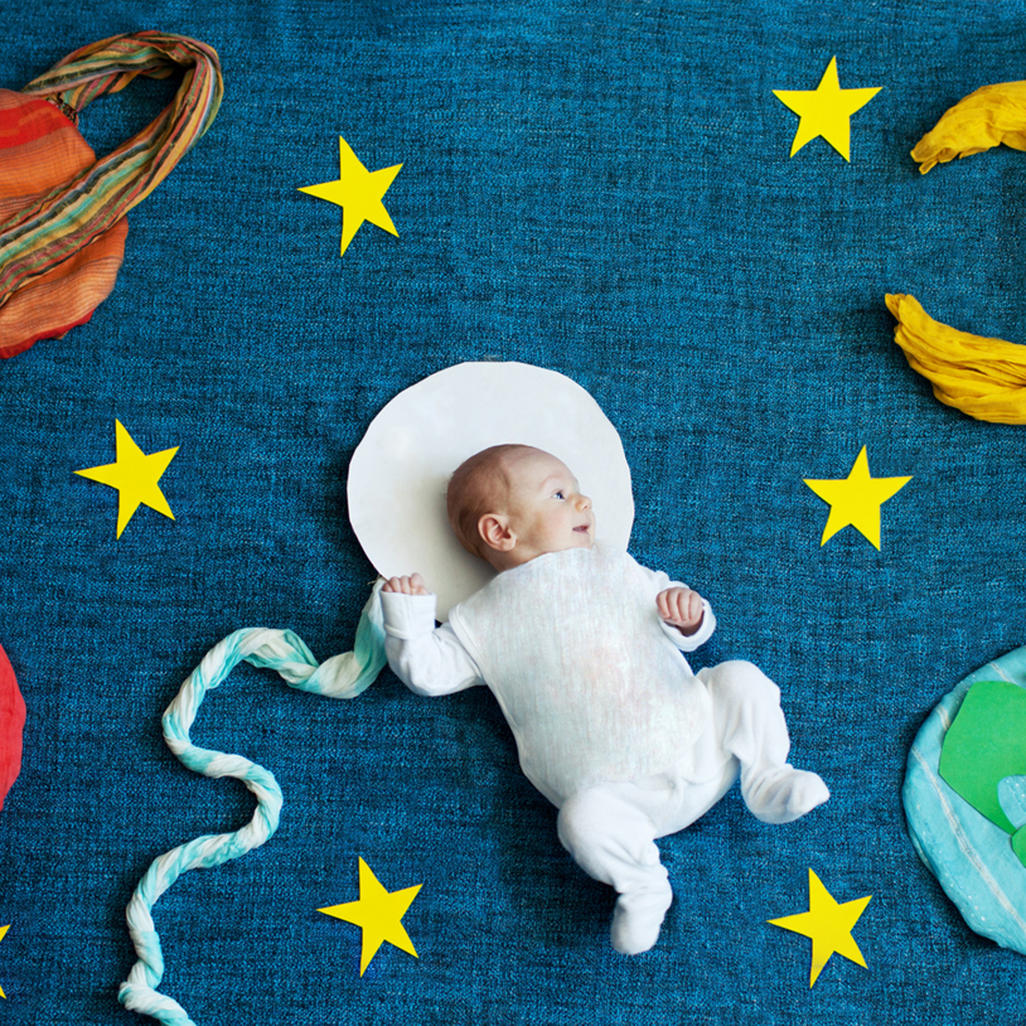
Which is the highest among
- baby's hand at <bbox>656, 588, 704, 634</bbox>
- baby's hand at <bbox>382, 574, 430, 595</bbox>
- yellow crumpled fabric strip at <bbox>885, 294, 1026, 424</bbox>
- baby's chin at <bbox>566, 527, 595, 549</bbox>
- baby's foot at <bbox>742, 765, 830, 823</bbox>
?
yellow crumpled fabric strip at <bbox>885, 294, 1026, 424</bbox>

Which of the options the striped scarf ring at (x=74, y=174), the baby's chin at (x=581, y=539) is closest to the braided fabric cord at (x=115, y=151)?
the striped scarf ring at (x=74, y=174)

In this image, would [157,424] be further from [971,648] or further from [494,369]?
[971,648]

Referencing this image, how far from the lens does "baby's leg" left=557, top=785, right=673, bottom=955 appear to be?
104 centimetres

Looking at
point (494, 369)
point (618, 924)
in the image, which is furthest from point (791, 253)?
point (618, 924)

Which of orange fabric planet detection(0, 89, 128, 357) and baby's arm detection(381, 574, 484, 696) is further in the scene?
orange fabric planet detection(0, 89, 128, 357)

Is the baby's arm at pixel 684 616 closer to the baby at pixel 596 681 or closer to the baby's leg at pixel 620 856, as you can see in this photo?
the baby at pixel 596 681

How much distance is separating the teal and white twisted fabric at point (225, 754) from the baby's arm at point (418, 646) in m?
0.05

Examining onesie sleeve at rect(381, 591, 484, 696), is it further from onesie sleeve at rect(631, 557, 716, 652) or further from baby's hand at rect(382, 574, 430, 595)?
onesie sleeve at rect(631, 557, 716, 652)

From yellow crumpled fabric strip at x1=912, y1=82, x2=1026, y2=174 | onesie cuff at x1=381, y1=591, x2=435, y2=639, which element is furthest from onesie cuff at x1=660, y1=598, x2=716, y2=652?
yellow crumpled fabric strip at x1=912, y1=82, x2=1026, y2=174

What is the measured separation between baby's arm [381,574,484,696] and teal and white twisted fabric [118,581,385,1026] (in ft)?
0.16

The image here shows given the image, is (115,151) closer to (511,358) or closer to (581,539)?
(511,358)

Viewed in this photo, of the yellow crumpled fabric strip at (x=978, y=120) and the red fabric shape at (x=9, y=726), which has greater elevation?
the yellow crumpled fabric strip at (x=978, y=120)

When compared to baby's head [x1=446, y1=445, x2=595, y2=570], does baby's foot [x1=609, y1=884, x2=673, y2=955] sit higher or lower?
lower

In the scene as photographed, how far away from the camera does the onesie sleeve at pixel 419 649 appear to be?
1.07 meters
